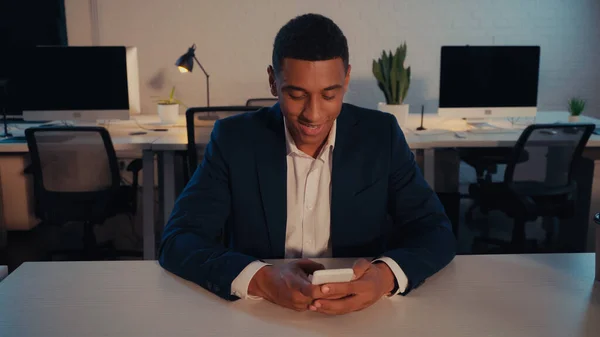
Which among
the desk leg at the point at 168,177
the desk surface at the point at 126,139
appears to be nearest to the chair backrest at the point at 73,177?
the desk surface at the point at 126,139

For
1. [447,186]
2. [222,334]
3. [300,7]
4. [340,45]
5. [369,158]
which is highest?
[300,7]

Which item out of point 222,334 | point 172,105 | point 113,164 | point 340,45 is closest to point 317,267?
point 222,334

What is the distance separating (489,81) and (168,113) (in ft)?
6.61

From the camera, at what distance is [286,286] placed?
1.06 metres

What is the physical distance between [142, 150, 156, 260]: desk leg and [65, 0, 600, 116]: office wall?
1568 millimetres

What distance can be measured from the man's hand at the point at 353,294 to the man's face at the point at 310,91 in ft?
1.23

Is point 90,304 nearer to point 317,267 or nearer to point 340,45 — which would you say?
point 317,267

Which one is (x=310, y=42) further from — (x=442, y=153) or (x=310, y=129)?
(x=442, y=153)

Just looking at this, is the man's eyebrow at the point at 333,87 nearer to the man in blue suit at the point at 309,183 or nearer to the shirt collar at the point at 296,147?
the man in blue suit at the point at 309,183

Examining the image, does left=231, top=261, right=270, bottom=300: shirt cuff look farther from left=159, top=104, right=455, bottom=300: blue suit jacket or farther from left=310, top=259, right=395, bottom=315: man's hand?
left=159, top=104, right=455, bottom=300: blue suit jacket

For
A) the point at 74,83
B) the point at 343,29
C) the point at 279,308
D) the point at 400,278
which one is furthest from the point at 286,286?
the point at 343,29

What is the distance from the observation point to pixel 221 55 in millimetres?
4336

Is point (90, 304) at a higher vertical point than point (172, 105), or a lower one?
lower

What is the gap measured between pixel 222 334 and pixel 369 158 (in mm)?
675
